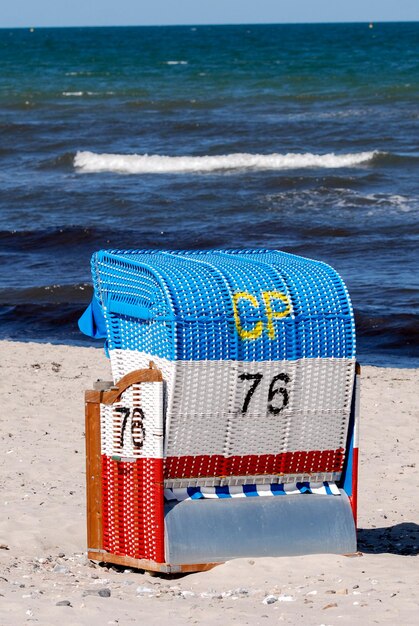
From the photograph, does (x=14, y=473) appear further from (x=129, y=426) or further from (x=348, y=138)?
(x=348, y=138)

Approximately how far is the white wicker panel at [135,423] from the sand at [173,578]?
67 centimetres

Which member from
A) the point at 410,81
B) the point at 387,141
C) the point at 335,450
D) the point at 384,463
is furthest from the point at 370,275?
the point at 410,81

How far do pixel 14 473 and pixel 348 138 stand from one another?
80.8ft

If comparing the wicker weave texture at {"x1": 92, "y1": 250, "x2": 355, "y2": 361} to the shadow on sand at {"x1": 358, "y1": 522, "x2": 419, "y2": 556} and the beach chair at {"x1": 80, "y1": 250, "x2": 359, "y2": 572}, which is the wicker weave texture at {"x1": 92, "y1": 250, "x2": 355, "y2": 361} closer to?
the beach chair at {"x1": 80, "y1": 250, "x2": 359, "y2": 572}

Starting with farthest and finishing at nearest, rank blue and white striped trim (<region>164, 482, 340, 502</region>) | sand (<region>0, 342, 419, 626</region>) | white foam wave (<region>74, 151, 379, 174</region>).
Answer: white foam wave (<region>74, 151, 379, 174</region>) < blue and white striped trim (<region>164, 482, 340, 502</region>) < sand (<region>0, 342, 419, 626</region>)

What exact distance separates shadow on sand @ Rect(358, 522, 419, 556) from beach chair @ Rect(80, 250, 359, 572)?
54cm

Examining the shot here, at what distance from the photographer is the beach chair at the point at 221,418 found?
582 centimetres

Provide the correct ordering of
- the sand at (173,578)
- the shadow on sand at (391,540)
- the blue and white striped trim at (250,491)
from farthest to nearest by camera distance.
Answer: the shadow on sand at (391,540)
the blue and white striped trim at (250,491)
the sand at (173,578)

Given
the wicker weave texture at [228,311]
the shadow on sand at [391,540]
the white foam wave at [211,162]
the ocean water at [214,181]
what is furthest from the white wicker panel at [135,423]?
the white foam wave at [211,162]

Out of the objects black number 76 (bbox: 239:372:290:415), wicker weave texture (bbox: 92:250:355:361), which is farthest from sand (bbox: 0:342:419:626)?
wicker weave texture (bbox: 92:250:355:361)

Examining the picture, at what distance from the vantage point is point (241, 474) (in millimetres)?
6074

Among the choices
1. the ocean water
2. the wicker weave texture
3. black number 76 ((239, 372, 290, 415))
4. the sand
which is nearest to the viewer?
the sand

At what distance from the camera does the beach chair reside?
5.82m

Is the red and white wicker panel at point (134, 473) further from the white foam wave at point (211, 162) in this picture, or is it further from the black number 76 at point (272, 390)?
the white foam wave at point (211, 162)
